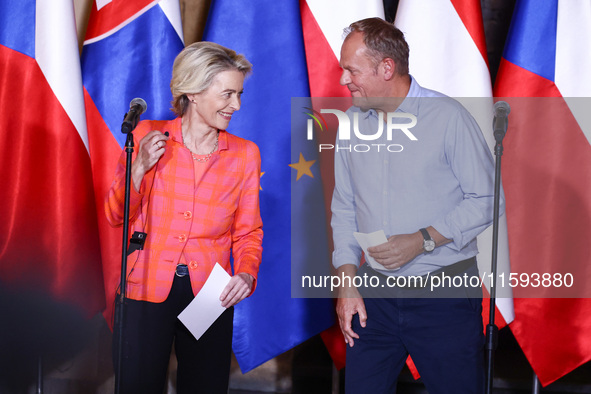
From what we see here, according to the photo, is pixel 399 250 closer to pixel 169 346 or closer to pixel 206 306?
pixel 206 306

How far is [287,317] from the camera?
8.84 feet

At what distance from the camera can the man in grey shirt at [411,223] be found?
177 centimetres

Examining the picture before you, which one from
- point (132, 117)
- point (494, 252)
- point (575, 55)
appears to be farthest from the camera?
point (575, 55)

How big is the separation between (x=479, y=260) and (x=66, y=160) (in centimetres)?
178

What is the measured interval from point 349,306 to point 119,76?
59.0 inches

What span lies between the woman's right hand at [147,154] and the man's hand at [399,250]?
669 mm

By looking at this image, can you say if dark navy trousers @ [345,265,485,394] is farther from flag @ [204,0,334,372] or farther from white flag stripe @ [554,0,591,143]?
white flag stripe @ [554,0,591,143]

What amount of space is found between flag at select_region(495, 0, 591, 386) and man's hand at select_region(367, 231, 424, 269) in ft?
3.24

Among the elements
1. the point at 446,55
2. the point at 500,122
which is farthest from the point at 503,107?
the point at 446,55

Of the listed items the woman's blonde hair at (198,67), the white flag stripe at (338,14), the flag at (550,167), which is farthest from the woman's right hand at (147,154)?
the flag at (550,167)

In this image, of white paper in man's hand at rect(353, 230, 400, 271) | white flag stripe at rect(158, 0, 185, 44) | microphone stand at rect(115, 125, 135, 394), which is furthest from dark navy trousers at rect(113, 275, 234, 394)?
white flag stripe at rect(158, 0, 185, 44)

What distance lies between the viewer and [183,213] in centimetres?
180

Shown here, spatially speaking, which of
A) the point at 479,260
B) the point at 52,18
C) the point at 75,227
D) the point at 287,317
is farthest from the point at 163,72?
the point at 479,260

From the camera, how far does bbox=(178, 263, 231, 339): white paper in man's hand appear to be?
1756 mm
